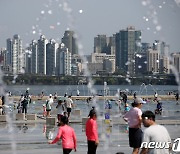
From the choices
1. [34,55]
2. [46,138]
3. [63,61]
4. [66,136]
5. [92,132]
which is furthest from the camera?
[63,61]

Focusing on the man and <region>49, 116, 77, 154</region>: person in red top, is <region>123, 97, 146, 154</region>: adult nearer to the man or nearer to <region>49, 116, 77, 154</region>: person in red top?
<region>49, 116, 77, 154</region>: person in red top

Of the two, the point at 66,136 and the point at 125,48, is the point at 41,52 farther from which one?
the point at 66,136

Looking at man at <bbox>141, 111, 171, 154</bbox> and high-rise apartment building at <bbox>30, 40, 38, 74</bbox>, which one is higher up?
high-rise apartment building at <bbox>30, 40, 38, 74</bbox>

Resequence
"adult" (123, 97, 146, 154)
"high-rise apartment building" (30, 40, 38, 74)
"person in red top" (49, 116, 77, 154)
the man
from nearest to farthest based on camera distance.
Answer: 1. the man
2. "person in red top" (49, 116, 77, 154)
3. "adult" (123, 97, 146, 154)
4. "high-rise apartment building" (30, 40, 38, 74)

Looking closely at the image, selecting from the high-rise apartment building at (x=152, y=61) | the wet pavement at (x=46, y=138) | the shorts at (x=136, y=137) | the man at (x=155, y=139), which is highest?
the high-rise apartment building at (x=152, y=61)

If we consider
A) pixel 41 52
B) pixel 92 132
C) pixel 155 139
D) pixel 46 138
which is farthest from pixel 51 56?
pixel 155 139

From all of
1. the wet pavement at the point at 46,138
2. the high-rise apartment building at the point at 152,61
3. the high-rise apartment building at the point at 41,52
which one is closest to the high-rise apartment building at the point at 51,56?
the high-rise apartment building at the point at 41,52

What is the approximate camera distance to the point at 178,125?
23.7 meters

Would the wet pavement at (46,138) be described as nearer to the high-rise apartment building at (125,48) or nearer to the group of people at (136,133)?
the group of people at (136,133)

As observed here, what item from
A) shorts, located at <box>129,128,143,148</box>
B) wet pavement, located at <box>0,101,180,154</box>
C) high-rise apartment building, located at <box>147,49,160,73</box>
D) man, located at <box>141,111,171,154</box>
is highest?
high-rise apartment building, located at <box>147,49,160,73</box>

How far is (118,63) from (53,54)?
411 inches

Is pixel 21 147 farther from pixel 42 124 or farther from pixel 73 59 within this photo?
pixel 73 59

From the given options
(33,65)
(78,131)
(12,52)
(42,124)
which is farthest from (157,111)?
(33,65)

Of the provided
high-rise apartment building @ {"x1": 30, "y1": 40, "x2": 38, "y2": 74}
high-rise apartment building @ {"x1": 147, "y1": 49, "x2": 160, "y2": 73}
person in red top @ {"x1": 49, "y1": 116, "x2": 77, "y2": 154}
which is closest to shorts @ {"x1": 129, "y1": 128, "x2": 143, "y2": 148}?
person in red top @ {"x1": 49, "y1": 116, "x2": 77, "y2": 154}
